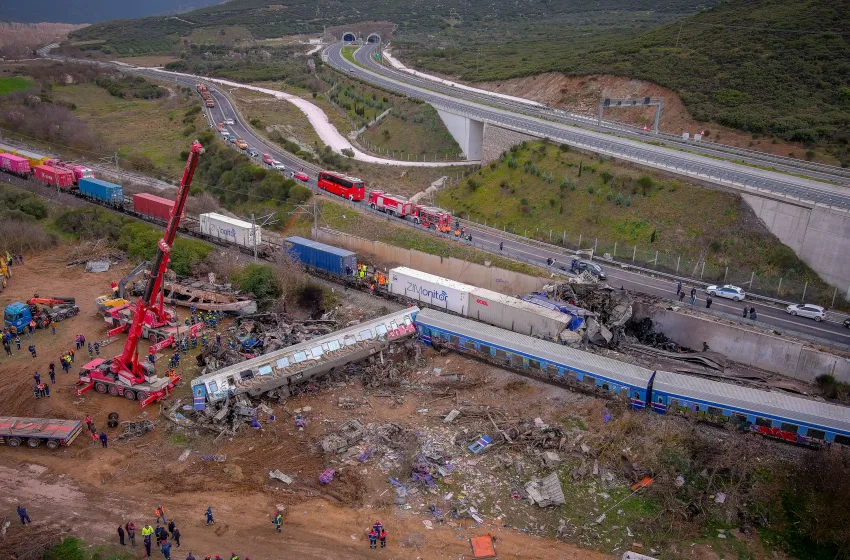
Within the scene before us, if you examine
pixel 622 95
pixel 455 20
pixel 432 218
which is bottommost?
pixel 432 218

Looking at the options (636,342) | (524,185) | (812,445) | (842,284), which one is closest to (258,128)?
(524,185)

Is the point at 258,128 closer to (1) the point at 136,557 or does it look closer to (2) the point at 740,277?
(2) the point at 740,277

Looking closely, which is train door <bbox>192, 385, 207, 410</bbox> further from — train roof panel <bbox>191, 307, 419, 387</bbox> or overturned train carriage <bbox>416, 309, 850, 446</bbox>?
overturned train carriage <bbox>416, 309, 850, 446</bbox>

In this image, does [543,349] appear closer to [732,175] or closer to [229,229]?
[732,175]

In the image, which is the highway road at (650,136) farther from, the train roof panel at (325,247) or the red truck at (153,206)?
the red truck at (153,206)

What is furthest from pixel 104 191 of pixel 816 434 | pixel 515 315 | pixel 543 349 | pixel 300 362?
pixel 816 434

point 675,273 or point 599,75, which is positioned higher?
point 599,75
